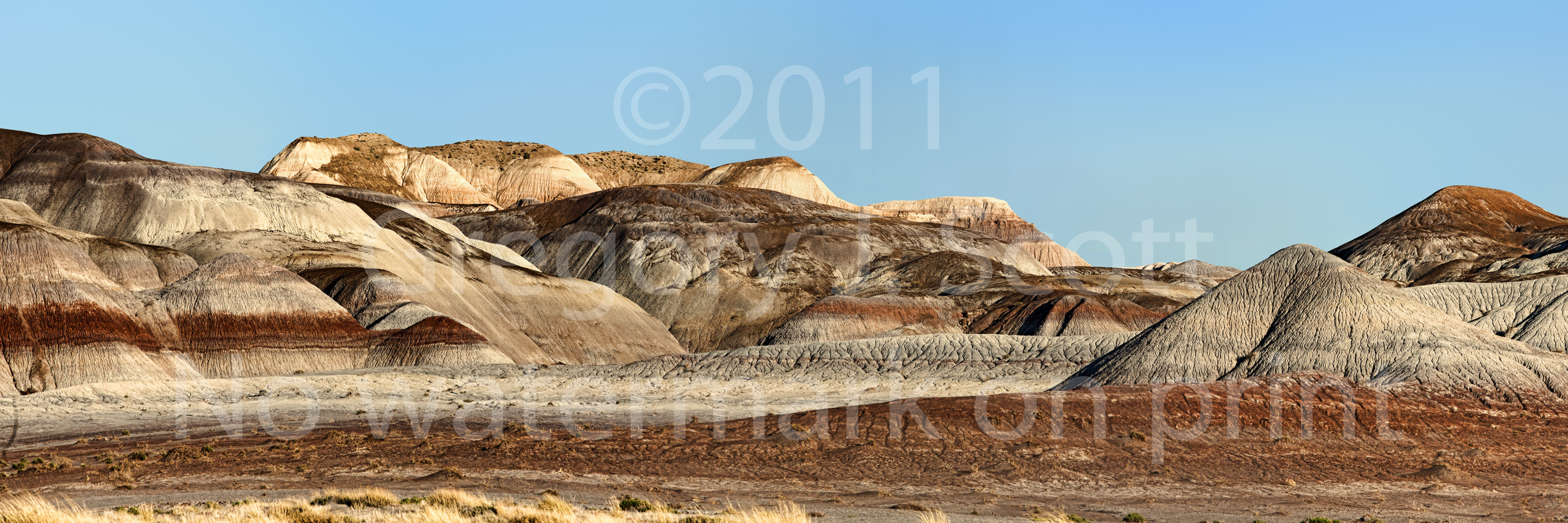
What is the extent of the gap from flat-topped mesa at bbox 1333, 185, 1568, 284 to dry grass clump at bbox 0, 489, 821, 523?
109732 mm

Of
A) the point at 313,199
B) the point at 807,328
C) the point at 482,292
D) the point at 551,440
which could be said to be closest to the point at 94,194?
the point at 313,199

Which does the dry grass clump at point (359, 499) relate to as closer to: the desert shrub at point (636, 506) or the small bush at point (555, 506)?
the small bush at point (555, 506)

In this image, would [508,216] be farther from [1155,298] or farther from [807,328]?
[1155,298]

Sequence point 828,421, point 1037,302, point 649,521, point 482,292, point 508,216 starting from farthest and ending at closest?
point 508,216 < point 1037,302 < point 482,292 < point 828,421 < point 649,521

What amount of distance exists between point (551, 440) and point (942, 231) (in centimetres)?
12488

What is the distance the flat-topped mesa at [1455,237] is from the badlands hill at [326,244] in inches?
2863

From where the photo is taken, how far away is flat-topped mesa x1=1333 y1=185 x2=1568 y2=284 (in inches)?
5379

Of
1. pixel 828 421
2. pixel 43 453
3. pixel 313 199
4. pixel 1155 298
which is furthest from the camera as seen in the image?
pixel 1155 298

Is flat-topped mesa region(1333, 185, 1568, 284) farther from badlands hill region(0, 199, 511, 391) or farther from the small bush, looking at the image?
the small bush

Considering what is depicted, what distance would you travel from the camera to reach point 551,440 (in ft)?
134

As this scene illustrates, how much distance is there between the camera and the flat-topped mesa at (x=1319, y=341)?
1778 inches

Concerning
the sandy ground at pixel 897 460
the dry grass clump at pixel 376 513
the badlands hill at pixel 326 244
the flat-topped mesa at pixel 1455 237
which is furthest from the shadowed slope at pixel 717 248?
the dry grass clump at pixel 376 513

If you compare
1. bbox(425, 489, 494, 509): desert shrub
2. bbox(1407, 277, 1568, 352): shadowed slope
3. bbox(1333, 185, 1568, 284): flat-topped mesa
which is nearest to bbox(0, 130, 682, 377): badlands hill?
bbox(1407, 277, 1568, 352): shadowed slope

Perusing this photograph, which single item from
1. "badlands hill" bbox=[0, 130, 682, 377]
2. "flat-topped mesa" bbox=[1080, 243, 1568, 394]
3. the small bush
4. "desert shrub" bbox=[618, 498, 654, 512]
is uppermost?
"badlands hill" bbox=[0, 130, 682, 377]
